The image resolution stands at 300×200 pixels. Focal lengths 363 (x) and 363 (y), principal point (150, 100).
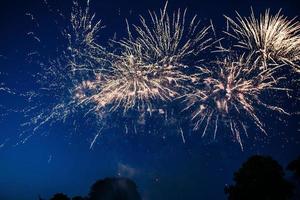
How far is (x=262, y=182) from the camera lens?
29.8m

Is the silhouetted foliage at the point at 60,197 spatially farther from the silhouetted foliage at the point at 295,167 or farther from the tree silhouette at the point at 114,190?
the silhouetted foliage at the point at 295,167

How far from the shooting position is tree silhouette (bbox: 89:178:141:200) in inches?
2141

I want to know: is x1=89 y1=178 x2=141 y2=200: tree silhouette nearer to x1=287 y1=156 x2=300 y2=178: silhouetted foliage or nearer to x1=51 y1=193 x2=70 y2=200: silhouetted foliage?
x1=51 y1=193 x2=70 y2=200: silhouetted foliage

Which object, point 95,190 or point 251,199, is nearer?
point 251,199

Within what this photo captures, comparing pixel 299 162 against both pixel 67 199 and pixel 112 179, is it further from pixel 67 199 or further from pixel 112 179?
pixel 112 179

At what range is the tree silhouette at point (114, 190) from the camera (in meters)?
54.4

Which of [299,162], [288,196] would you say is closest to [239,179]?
[288,196]

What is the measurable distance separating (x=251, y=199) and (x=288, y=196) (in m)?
2.98

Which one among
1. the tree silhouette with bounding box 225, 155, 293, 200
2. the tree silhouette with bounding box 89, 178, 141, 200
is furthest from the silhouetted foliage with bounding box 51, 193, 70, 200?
the tree silhouette with bounding box 225, 155, 293, 200

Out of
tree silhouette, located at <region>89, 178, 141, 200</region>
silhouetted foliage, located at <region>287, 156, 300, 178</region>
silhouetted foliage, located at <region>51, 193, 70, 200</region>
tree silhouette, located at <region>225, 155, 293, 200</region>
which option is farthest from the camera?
tree silhouette, located at <region>89, 178, 141, 200</region>

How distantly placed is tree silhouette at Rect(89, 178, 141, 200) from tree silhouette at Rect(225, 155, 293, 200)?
28409mm

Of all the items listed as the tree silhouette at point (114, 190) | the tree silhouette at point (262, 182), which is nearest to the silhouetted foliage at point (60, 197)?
the tree silhouette at point (114, 190)

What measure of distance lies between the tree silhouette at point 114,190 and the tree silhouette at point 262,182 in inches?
1118

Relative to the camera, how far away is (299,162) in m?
32.5
